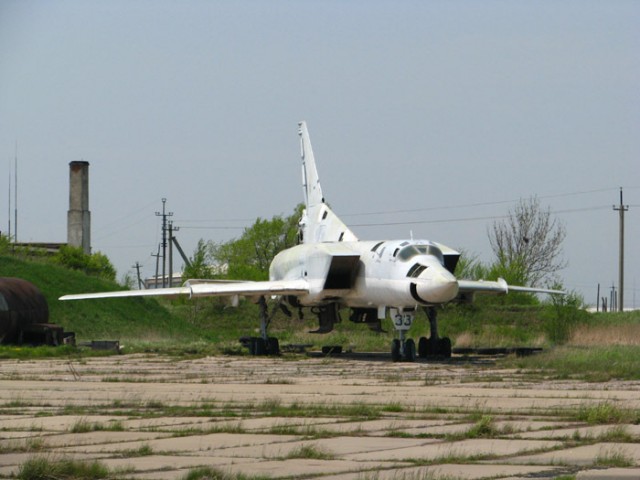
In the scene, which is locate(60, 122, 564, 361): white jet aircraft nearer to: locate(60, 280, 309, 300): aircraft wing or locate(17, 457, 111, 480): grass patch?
locate(60, 280, 309, 300): aircraft wing

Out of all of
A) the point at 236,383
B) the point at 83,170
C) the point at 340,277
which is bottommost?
the point at 236,383

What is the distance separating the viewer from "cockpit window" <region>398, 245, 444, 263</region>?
2522cm

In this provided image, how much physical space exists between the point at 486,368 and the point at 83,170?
43.3 metres

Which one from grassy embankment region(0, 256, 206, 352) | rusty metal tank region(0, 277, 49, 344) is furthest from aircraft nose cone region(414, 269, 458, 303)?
grassy embankment region(0, 256, 206, 352)

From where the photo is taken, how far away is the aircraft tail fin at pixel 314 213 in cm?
3109

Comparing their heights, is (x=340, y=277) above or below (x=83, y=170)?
below

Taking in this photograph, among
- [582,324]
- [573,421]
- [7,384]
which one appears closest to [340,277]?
[582,324]

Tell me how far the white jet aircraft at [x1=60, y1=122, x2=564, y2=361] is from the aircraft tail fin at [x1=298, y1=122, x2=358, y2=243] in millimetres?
37

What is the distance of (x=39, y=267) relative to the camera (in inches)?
1711

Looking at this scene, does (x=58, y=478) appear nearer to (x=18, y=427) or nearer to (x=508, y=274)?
(x=18, y=427)

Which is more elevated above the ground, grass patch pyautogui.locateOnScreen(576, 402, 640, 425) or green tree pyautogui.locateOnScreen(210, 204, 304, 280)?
green tree pyautogui.locateOnScreen(210, 204, 304, 280)

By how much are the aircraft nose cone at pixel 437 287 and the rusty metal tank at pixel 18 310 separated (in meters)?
11.7

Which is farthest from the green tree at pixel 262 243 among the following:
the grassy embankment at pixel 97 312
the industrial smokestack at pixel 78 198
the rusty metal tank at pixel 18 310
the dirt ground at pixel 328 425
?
the dirt ground at pixel 328 425

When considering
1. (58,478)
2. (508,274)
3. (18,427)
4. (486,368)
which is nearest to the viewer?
(58,478)
